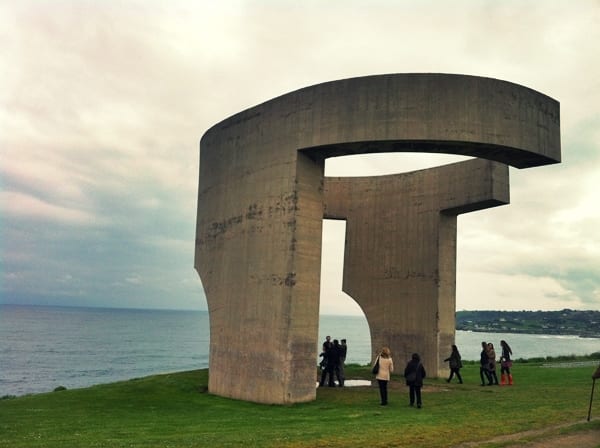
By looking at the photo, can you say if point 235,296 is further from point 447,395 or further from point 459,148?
point 459,148

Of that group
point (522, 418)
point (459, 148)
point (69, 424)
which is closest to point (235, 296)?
point (69, 424)

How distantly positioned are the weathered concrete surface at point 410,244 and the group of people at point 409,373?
22.6 feet

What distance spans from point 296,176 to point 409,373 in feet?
17.2

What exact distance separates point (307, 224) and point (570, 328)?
178 meters

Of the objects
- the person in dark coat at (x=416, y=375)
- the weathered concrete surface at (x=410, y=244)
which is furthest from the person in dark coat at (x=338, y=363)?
the person in dark coat at (x=416, y=375)

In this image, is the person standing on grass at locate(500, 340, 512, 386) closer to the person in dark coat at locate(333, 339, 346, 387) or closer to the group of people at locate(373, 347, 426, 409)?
the person in dark coat at locate(333, 339, 346, 387)

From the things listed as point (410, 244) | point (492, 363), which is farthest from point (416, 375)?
point (410, 244)

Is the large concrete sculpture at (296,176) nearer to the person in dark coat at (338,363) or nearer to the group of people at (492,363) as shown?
the person in dark coat at (338,363)

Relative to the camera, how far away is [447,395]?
45.4ft

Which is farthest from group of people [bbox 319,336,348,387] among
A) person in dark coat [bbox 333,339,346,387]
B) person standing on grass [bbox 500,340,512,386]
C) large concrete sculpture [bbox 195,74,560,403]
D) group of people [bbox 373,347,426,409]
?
person standing on grass [bbox 500,340,512,386]

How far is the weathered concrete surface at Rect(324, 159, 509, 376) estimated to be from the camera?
18.6m

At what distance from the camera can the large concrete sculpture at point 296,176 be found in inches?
510

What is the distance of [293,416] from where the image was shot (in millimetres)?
11148

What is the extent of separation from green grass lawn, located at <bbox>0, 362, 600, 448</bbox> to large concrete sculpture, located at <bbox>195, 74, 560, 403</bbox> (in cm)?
135
